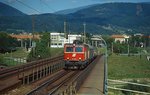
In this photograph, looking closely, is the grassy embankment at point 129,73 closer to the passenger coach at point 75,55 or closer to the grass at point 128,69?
the grass at point 128,69

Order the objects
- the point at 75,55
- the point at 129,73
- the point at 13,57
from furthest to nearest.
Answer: the point at 13,57 → the point at 129,73 → the point at 75,55

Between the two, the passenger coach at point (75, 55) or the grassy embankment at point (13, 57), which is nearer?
the passenger coach at point (75, 55)

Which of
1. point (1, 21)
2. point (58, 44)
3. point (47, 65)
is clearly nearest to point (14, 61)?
point (47, 65)

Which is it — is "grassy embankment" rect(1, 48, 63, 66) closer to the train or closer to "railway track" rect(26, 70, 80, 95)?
the train

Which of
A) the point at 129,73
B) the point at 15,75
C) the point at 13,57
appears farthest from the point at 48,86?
the point at 13,57

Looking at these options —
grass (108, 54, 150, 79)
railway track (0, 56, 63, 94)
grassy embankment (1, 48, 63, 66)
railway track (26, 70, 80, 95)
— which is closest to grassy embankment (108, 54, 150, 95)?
grass (108, 54, 150, 79)

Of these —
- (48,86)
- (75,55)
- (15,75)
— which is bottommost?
(48,86)

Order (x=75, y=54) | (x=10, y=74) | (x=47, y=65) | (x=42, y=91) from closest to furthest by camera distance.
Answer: (x=42, y=91) → (x=10, y=74) → (x=47, y=65) → (x=75, y=54)

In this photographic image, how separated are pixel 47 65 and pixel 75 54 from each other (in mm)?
4913

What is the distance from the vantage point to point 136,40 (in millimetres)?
178375

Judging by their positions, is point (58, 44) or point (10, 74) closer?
point (10, 74)

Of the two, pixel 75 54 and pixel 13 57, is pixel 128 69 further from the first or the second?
pixel 75 54

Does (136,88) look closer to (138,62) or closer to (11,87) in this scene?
(11,87)

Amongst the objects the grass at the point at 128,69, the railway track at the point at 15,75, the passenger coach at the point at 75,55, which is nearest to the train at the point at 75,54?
the passenger coach at the point at 75,55
